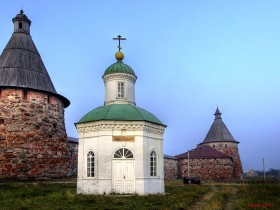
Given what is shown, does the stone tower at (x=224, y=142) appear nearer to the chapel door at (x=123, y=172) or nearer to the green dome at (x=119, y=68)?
the green dome at (x=119, y=68)

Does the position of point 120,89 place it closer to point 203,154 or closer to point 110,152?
point 110,152

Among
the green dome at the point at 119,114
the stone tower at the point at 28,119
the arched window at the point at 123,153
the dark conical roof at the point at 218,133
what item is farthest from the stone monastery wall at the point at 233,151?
the arched window at the point at 123,153

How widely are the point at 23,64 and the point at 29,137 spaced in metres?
5.16

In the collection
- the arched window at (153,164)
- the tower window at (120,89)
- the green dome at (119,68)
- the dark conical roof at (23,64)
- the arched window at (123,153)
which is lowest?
the arched window at (153,164)

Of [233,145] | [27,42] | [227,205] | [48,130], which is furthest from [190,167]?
[227,205]

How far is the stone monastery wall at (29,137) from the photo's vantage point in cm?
1992

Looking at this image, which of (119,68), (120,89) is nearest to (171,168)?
(120,89)

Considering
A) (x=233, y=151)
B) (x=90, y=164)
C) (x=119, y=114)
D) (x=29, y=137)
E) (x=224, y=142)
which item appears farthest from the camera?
(x=224, y=142)

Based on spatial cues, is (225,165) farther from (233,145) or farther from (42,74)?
(42,74)

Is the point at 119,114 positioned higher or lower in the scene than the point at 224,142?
higher

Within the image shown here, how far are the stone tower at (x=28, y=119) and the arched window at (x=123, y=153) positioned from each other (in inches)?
316

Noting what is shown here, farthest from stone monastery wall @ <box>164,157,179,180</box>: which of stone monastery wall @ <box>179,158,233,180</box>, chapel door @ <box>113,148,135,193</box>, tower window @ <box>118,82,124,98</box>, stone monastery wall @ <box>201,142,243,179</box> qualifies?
chapel door @ <box>113,148,135,193</box>

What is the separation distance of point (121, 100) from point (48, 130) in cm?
709

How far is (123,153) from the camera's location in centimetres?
1495
